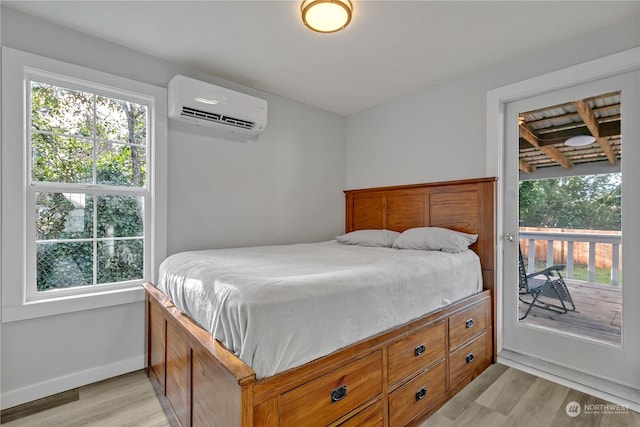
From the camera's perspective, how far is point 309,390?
1205 millimetres

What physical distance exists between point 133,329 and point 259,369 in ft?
5.73

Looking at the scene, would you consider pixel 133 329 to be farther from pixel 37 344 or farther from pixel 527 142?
pixel 527 142

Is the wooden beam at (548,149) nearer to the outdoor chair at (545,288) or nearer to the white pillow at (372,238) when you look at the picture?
the outdoor chair at (545,288)

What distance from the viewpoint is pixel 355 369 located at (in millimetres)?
1374

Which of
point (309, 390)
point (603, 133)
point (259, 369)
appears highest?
point (603, 133)

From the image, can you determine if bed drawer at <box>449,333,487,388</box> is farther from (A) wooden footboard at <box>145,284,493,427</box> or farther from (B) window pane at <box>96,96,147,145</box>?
(B) window pane at <box>96,96,147,145</box>

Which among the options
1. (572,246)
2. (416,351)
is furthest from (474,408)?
(572,246)

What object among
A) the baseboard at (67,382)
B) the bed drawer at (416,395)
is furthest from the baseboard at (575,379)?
the baseboard at (67,382)

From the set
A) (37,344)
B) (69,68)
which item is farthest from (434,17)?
(37,344)

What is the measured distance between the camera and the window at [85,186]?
6.61 ft

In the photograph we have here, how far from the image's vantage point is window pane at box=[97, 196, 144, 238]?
2.25 m

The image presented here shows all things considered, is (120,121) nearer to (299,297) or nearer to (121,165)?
(121,165)

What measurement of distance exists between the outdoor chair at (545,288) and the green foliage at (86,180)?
316cm

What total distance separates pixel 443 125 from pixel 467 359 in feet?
6.70
